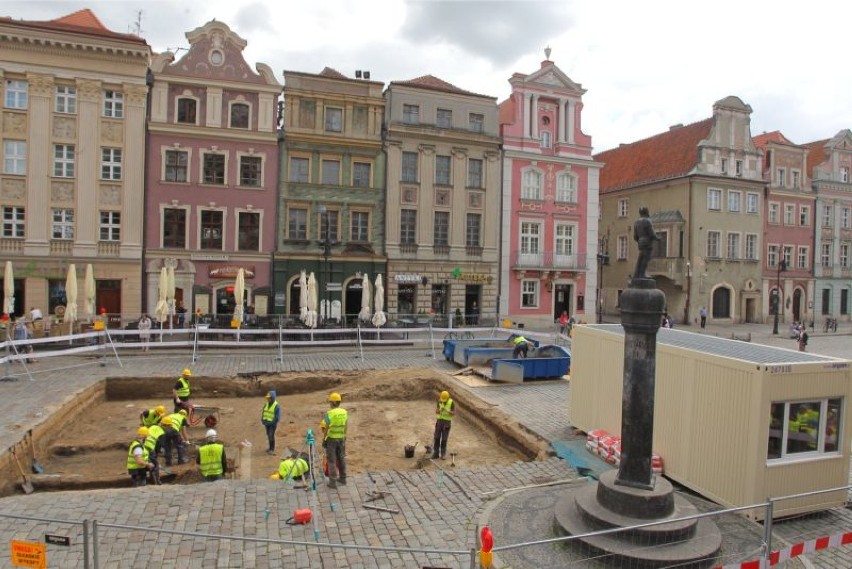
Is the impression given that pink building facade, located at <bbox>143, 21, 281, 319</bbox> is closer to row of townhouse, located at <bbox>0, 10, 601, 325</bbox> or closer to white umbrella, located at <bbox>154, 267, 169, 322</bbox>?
row of townhouse, located at <bbox>0, 10, 601, 325</bbox>

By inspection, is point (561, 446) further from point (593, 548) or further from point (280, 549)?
point (280, 549)

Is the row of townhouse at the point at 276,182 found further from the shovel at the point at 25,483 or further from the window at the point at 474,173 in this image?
the shovel at the point at 25,483

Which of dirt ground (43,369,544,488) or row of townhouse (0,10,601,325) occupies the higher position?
row of townhouse (0,10,601,325)

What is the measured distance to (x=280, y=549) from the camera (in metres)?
7.41

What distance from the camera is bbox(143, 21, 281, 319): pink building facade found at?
29.0 m

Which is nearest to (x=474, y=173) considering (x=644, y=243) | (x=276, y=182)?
(x=276, y=182)

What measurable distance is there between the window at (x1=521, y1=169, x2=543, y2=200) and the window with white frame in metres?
23.8

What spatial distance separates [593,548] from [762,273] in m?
41.8

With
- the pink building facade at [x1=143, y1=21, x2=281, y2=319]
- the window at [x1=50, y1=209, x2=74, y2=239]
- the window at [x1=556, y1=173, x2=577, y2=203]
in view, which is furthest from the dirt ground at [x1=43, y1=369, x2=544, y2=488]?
the window at [x1=556, y1=173, x2=577, y2=203]

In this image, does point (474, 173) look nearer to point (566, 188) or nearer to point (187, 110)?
point (566, 188)

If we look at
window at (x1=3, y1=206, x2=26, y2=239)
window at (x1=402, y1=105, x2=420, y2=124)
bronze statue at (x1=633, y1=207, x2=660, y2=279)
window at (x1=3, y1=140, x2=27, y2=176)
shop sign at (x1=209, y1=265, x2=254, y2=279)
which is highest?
window at (x1=402, y1=105, x2=420, y2=124)

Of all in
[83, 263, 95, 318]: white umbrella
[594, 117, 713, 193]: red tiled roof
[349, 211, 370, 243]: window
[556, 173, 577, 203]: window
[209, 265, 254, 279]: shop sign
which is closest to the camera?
[83, 263, 95, 318]: white umbrella

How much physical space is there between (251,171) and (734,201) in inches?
1265

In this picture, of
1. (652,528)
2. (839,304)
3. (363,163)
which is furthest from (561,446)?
(839,304)
